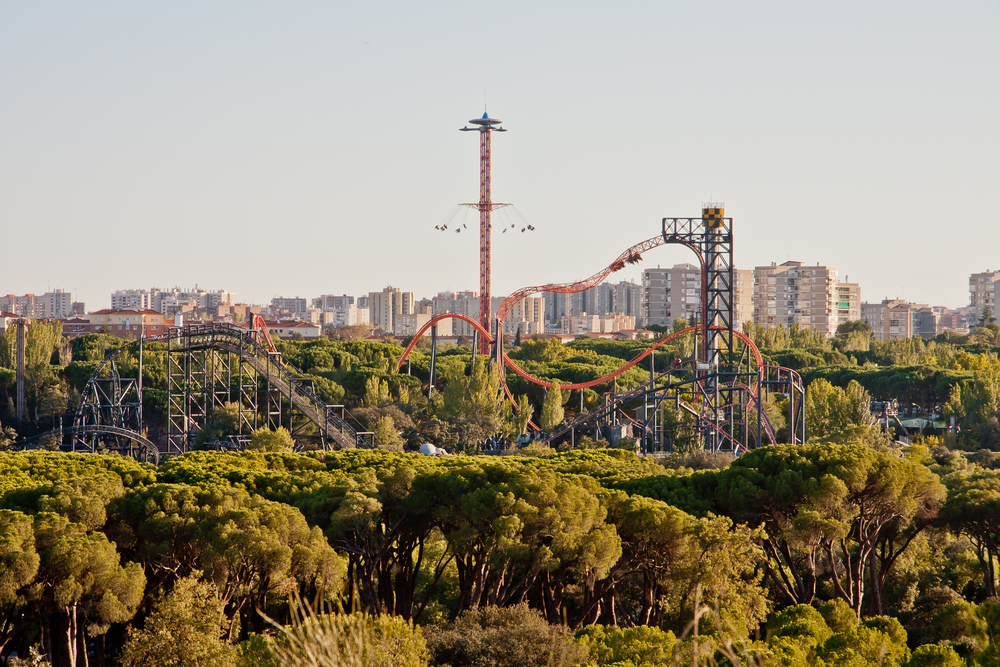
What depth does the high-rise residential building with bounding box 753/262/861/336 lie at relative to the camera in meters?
126

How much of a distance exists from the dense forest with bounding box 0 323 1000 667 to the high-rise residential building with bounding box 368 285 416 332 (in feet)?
542

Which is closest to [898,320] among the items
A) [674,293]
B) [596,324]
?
[674,293]

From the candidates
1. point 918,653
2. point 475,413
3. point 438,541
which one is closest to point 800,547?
point 918,653

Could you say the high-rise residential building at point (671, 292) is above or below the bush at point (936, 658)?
above

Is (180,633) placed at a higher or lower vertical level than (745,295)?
lower

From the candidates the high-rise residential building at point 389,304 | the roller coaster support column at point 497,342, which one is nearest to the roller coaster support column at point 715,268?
the roller coaster support column at point 497,342

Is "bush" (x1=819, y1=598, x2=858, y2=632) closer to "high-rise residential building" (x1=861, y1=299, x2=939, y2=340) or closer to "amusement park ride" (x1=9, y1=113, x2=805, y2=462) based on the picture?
"amusement park ride" (x1=9, y1=113, x2=805, y2=462)

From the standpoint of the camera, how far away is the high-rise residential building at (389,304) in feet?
638

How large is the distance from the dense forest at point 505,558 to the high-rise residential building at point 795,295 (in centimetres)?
10218

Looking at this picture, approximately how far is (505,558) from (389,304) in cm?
17612

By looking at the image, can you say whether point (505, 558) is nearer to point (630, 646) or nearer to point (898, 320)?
point (630, 646)

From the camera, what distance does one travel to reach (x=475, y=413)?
1967 inches

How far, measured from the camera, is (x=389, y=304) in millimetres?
195125

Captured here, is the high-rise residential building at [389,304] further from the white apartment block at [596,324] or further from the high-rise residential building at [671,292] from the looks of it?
the high-rise residential building at [671,292]
